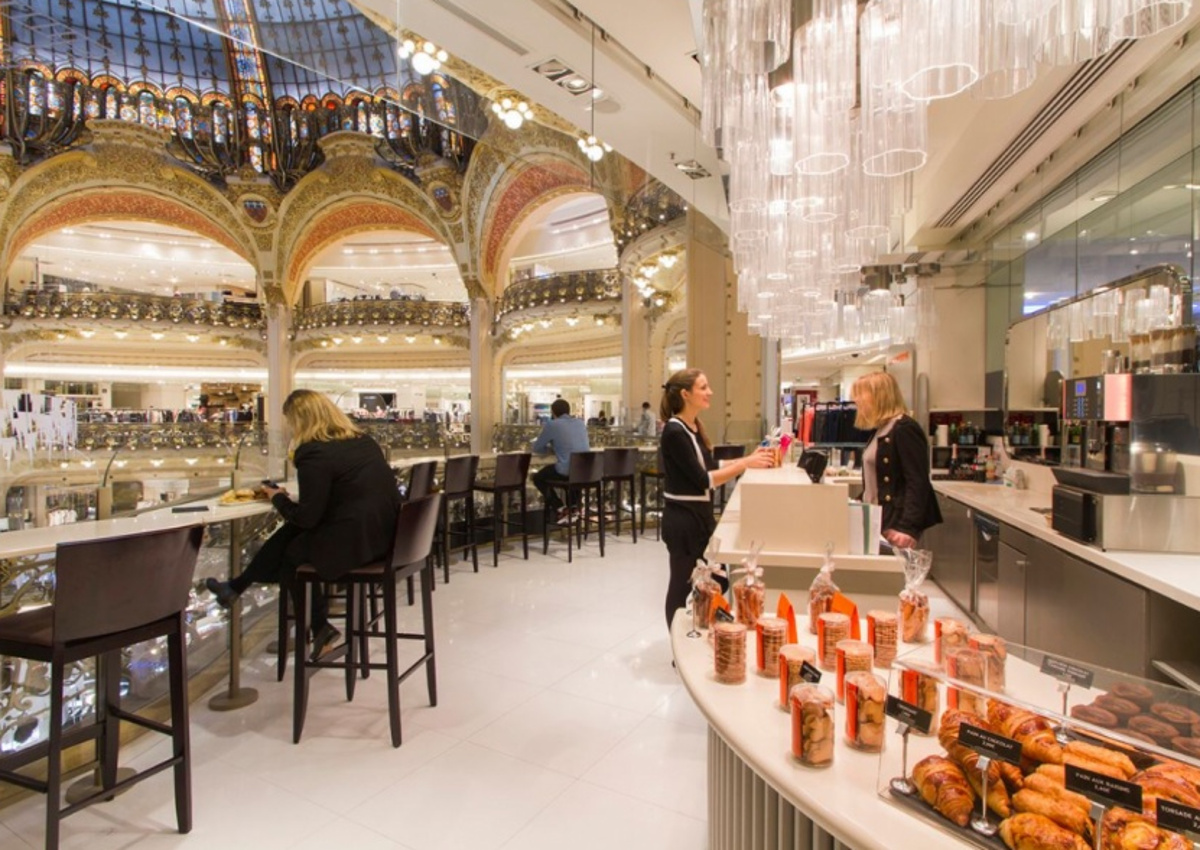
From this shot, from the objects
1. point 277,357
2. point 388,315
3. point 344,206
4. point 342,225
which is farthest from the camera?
point 388,315

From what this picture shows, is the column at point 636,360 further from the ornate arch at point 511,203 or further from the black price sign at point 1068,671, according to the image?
the black price sign at point 1068,671

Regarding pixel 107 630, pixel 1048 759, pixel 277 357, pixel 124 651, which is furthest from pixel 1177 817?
pixel 277 357

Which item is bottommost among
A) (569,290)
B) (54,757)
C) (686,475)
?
(54,757)

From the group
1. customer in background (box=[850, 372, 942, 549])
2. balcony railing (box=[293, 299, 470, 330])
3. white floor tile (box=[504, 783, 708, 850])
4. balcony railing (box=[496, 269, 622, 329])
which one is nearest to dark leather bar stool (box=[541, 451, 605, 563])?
customer in background (box=[850, 372, 942, 549])

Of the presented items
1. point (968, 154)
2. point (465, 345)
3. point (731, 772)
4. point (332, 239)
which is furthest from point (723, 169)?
point (332, 239)

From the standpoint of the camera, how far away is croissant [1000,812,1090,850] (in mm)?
802

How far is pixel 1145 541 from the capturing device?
259 cm

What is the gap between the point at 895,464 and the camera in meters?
3.30

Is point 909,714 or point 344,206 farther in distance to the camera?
point 344,206

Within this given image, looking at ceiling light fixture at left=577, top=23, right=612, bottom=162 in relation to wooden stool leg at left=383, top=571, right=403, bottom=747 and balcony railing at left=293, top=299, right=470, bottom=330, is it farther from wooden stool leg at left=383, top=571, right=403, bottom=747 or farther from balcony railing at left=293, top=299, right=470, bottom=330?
balcony railing at left=293, top=299, right=470, bottom=330

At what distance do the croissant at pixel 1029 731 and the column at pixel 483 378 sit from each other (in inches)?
605

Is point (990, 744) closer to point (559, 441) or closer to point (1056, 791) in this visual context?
point (1056, 791)

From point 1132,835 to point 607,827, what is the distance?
69.7 inches

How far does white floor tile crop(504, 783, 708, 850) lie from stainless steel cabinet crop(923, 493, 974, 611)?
317 centimetres
